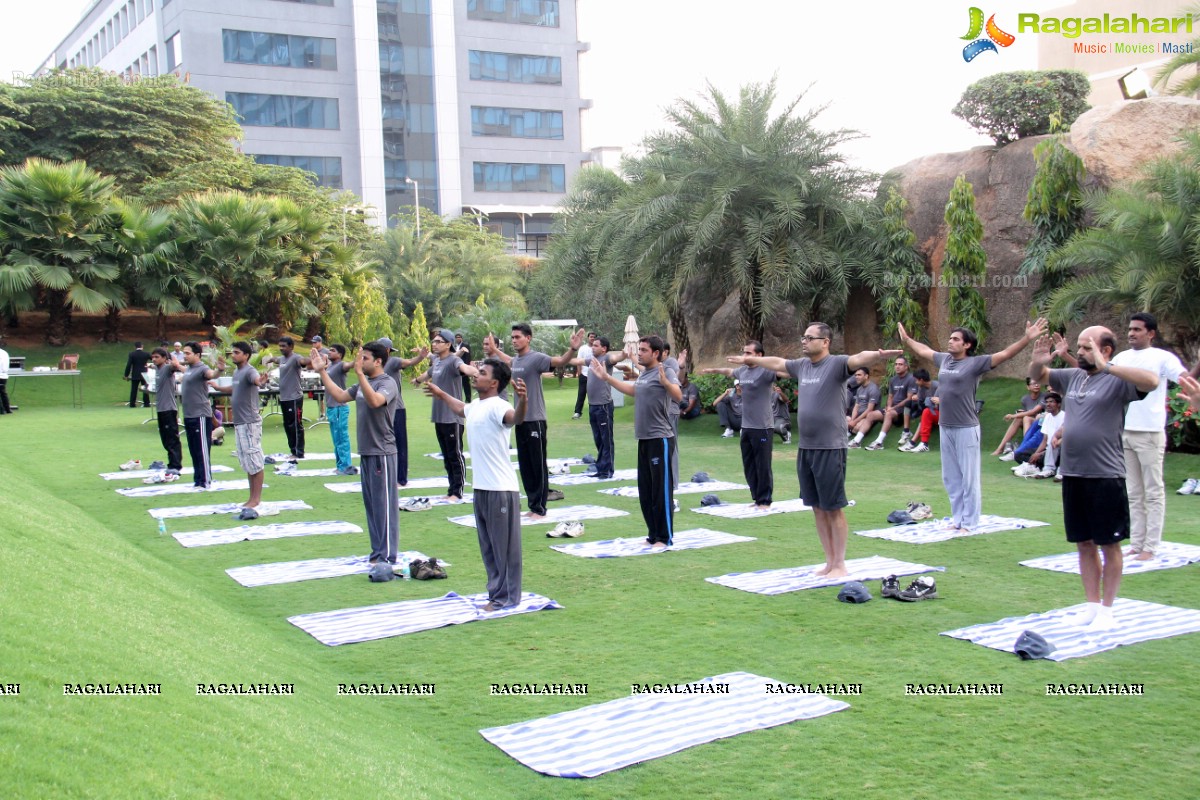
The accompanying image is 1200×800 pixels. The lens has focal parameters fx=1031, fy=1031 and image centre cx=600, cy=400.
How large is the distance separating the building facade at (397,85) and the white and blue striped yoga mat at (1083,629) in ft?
166

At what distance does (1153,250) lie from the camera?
47.9ft

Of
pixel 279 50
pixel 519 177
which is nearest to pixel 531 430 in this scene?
pixel 279 50

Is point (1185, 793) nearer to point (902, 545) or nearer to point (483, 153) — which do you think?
point (902, 545)

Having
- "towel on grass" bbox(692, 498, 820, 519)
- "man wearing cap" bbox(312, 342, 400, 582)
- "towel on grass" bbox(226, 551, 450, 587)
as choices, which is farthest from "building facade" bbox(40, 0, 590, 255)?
"man wearing cap" bbox(312, 342, 400, 582)

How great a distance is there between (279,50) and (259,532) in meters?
55.0

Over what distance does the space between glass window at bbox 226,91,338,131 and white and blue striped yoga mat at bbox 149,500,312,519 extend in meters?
50.8

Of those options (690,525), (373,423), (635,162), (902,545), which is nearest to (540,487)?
(690,525)

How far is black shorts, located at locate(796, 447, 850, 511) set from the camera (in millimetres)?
8281

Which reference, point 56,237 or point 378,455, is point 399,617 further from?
point 56,237

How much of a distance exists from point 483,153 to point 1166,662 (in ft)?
207

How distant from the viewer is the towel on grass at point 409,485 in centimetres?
1396

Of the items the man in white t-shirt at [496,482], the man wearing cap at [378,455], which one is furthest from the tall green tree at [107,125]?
the man in white t-shirt at [496,482]

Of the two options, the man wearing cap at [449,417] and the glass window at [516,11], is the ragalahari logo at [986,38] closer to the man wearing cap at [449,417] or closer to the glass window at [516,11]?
the man wearing cap at [449,417]

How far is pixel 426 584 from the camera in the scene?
8625mm
